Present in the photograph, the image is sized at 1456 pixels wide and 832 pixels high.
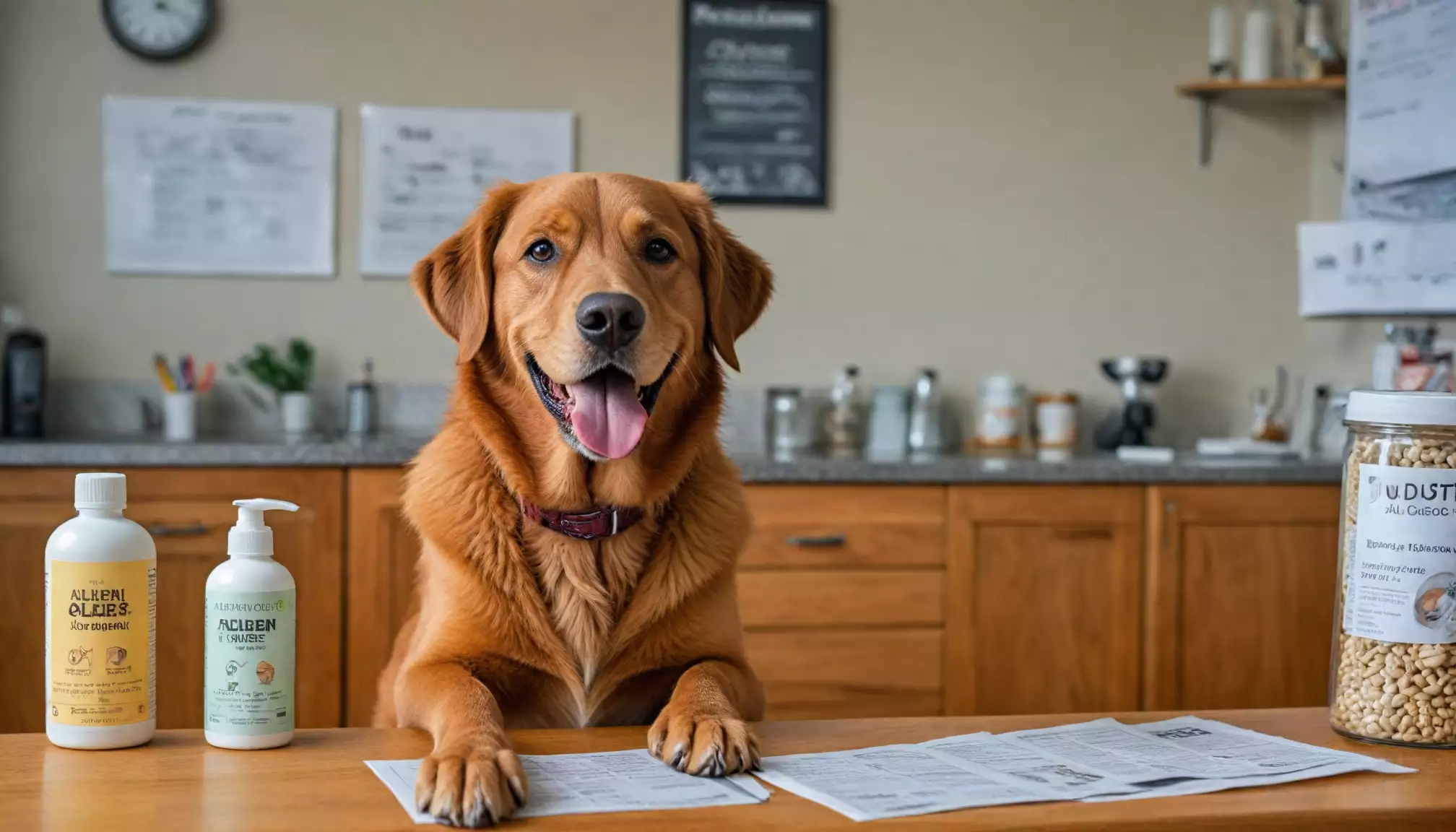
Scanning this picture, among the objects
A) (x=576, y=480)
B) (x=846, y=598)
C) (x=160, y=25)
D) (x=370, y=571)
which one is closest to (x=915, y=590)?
(x=846, y=598)

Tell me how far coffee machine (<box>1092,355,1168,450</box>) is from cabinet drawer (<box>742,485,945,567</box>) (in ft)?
2.79

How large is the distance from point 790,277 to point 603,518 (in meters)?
2.39

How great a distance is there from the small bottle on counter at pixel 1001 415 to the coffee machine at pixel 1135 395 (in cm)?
27

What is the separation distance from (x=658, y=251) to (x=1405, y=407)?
0.84 metres

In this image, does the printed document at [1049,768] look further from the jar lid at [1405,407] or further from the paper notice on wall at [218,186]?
the paper notice on wall at [218,186]

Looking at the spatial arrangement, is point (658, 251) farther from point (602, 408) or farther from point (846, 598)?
point (846, 598)

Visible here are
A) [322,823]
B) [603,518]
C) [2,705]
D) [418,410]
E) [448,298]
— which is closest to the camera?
[322,823]

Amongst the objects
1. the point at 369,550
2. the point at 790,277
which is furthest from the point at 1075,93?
the point at 369,550

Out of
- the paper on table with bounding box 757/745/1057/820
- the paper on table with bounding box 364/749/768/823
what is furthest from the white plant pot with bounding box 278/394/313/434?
the paper on table with bounding box 757/745/1057/820

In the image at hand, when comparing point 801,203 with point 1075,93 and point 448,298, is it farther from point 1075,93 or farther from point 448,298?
point 448,298

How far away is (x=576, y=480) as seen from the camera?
55.6 inches

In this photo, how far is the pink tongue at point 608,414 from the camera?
4.58 ft

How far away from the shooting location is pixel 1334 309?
10.1 feet

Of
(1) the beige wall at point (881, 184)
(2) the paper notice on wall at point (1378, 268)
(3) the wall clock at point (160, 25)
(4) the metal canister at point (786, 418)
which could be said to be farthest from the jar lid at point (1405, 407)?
(3) the wall clock at point (160, 25)
